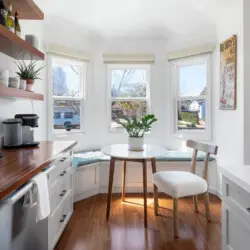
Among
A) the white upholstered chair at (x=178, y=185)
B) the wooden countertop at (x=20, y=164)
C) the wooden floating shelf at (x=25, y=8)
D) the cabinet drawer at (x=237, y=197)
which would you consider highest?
the wooden floating shelf at (x=25, y=8)

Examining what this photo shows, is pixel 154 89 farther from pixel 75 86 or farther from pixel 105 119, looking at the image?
pixel 75 86

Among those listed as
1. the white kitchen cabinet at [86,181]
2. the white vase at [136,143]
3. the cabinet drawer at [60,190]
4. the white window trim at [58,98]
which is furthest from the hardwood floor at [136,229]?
the white window trim at [58,98]

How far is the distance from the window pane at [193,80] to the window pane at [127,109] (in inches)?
25.6

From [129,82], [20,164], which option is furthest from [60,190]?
[129,82]

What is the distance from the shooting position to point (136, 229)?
2.27 m

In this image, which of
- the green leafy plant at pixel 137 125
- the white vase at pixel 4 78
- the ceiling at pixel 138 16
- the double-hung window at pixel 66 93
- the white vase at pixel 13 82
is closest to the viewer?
the white vase at pixel 4 78

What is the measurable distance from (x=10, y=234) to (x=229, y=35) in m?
2.93

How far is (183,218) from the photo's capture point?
250cm

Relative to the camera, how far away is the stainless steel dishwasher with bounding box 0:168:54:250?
1059 mm

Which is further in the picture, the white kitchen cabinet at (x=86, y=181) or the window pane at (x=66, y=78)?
the window pane at (x=66, y=78)

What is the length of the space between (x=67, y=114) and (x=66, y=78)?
1.78 ft

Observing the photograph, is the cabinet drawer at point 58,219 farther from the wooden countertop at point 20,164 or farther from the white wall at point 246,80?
the white wall at point 246,80

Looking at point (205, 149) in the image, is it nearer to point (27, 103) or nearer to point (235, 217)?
point (235, 217)

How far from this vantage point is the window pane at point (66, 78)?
3410 millimetres
